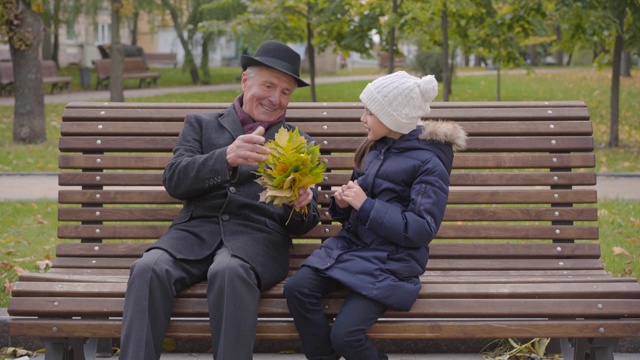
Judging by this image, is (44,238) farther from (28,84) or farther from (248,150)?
(28,84)

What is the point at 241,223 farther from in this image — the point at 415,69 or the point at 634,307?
the point at 415,69

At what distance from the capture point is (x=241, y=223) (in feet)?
13.3

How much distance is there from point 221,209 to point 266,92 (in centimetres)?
55

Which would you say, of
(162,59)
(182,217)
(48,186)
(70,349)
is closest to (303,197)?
(182,217)

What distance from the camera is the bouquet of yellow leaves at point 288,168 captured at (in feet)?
12.0

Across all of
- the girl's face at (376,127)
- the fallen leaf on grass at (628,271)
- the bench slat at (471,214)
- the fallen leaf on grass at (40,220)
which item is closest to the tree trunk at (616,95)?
the fallen leaf on grass at (628,271)

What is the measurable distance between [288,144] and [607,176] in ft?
23.1

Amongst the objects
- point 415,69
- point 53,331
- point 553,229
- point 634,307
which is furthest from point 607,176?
point 415,69

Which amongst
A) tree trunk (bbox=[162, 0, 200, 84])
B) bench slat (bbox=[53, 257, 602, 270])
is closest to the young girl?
bench slat (bbox=[53, 257, 602, 270])

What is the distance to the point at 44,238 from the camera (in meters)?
6.78

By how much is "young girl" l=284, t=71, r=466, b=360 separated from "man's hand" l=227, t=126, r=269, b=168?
356 mm

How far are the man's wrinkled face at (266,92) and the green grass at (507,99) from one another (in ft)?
23.9

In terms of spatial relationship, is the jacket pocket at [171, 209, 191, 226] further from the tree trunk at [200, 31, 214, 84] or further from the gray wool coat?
the tree trunk at [200, 31, 214, 84]

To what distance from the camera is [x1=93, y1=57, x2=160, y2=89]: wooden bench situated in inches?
1049
